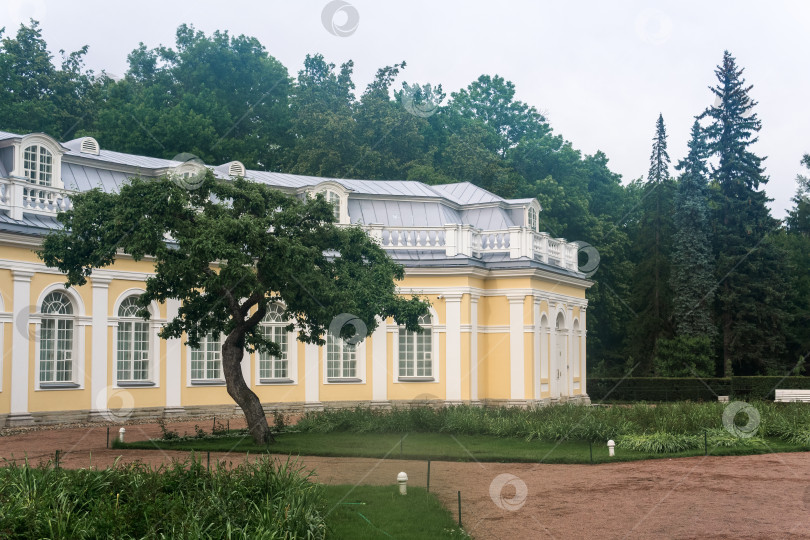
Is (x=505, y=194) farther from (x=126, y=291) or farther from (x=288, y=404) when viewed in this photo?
(x=126, y=291)

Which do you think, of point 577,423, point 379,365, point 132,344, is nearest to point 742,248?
point 379,365

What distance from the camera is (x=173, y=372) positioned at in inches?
1128

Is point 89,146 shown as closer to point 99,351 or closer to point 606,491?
point 99,351

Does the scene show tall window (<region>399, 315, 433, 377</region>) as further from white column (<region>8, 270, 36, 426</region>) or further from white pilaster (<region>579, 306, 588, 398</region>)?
white column (<region>8, 270, 36, 426</region>)

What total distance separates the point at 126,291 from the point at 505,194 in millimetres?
24342

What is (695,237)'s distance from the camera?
46969 millimetres

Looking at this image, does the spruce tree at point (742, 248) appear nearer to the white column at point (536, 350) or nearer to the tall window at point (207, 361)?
the white column at point (536, 350)

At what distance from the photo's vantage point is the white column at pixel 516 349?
32062mm

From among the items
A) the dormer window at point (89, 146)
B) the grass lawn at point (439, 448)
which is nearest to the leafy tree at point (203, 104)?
the dormer window at point (89, 146)

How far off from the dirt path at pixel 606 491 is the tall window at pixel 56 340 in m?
4.94

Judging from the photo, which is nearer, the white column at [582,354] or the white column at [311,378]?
the white column at [311,378]

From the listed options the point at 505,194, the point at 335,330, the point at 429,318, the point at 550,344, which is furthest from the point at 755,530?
the point at 505,194

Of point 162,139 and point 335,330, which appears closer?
point 335,330
